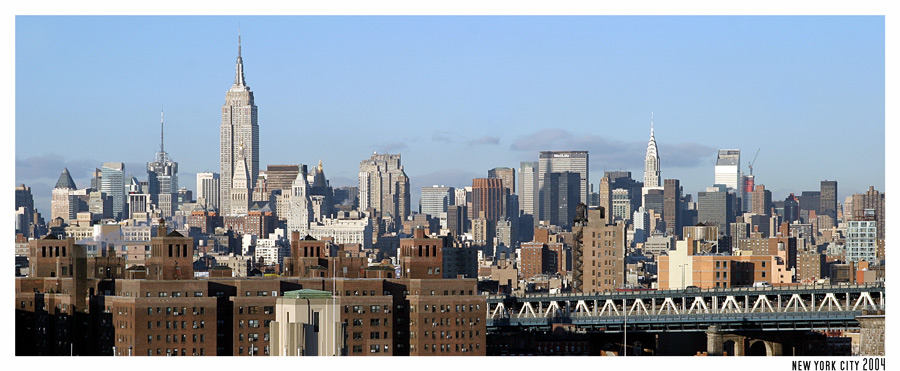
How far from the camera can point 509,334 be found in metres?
102

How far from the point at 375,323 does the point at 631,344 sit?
2176cm

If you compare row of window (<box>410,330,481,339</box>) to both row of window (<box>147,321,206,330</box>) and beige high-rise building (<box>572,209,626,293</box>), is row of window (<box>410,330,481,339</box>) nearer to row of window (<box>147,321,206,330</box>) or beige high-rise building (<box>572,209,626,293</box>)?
row of window (<box>147,321,206,330</box>)

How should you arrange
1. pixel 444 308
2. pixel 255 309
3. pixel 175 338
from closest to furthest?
pixel 175 338 → pixel 255 309 → pixel 444 308

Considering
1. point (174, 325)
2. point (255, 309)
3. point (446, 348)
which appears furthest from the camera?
point (446, 348)

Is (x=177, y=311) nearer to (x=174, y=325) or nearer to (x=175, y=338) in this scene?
(x=174, y=325)

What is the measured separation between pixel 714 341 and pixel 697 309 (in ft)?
40.3

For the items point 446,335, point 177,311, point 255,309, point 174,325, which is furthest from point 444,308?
point 174,325

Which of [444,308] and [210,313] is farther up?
[210,313]

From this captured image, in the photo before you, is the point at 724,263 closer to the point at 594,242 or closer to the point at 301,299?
the point at 594,242

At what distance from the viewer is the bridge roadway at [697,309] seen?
319 ft

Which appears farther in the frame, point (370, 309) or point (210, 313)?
point (370, 309)

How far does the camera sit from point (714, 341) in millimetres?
93375

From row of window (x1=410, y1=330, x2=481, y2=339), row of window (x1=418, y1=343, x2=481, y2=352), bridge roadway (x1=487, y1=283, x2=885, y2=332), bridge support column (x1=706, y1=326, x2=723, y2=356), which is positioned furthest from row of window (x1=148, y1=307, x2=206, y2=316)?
bridge support column (x1=706, y1=326, x2=723, y2=356)

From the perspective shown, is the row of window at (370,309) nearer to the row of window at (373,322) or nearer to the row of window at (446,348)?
the row of window at (373,322)
